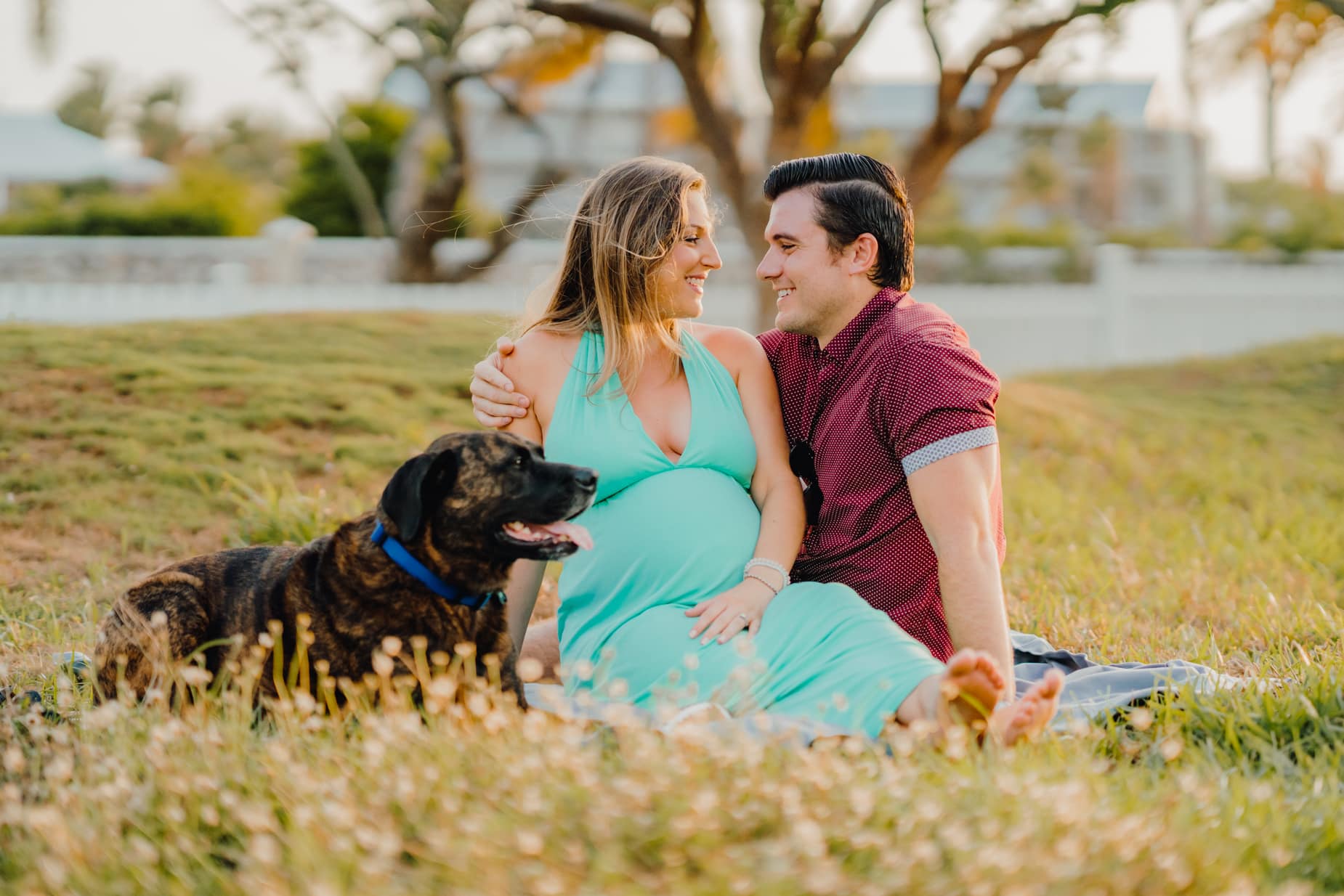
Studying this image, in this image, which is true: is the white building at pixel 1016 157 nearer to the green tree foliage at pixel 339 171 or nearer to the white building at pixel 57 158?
the white building at pixel 57 158

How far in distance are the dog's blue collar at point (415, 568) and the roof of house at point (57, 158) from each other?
29.9m

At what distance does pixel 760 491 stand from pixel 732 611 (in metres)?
0.60

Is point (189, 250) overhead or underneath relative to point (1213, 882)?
overhead

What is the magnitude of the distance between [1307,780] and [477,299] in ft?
37.1

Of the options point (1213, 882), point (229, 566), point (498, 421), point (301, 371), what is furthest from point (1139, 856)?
point (301, 371)

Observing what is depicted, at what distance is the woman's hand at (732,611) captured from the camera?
3.70 m

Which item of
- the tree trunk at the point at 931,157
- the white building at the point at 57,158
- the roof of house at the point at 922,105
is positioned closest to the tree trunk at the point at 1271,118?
the roof of house at the point at 922,105

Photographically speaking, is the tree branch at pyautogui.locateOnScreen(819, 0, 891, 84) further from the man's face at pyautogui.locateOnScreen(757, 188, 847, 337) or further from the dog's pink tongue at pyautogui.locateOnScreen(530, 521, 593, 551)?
the dog's pink tongue at pyautogui.locateOnScreen(530, 521, 593, 551)

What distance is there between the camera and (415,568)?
3.58m

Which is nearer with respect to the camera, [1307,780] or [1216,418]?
[1307,780]

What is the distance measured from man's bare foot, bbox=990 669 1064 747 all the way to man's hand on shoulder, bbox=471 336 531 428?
1869 millimetres

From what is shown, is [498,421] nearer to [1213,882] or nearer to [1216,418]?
[1213,882]

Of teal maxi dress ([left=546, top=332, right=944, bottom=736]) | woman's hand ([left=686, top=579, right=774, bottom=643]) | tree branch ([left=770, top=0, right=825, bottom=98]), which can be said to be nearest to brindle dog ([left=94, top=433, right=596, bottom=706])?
teal maxi dress ([left=546, top=332, right=944, bottom=736])

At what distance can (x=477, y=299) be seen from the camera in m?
13.6
